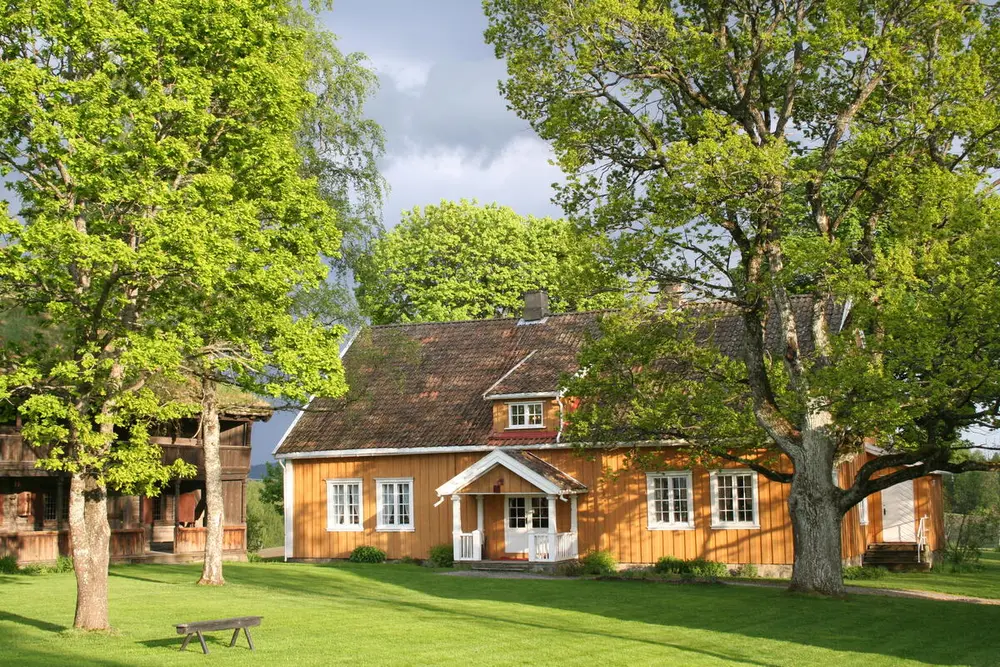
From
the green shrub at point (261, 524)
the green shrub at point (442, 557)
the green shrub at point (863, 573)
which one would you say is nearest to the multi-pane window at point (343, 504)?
the green shrub at point (442, 557)

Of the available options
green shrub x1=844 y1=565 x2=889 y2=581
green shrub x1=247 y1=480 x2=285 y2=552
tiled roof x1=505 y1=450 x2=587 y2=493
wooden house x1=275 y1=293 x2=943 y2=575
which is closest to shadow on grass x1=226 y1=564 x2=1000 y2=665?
tiled roof x1=505 y1=450 x2=587 y2=493

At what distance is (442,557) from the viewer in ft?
99.6

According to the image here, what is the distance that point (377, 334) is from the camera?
34312 millimetres

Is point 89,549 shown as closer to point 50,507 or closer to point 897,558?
point 50,507

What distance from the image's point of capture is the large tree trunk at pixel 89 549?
15727 mm

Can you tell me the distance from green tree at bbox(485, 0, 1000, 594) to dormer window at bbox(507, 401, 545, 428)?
304 inches

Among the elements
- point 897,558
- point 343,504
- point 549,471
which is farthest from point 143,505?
point 897,558

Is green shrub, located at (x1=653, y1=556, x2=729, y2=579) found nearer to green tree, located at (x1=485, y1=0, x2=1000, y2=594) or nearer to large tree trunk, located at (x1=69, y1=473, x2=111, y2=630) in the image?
green tree, located at (x1=485, y1=0, x2=1000, y2=594)

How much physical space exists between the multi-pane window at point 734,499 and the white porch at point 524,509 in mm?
3552

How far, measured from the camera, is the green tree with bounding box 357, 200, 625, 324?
1770 inches

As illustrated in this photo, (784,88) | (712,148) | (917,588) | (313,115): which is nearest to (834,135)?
(784,88)

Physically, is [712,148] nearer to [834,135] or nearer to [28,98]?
[834,135]

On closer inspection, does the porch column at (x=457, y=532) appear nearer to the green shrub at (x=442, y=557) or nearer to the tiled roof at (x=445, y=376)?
the green shrub at (x=442, y=557)

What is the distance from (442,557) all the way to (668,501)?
6510 mm
